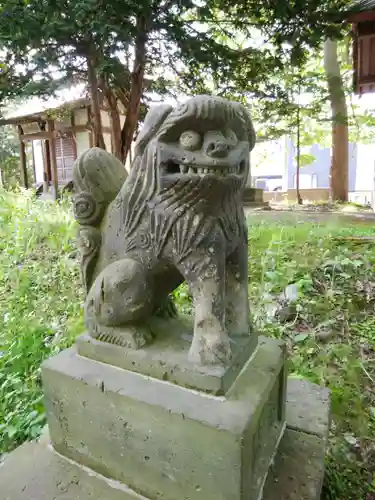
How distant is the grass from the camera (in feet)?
4.96

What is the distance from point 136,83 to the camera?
4.54m

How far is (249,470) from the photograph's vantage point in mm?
897

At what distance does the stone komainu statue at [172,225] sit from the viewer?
0.89 m

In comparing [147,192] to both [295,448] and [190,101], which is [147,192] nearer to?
[190,101]

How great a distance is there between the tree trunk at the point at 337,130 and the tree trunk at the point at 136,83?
16.6 feet

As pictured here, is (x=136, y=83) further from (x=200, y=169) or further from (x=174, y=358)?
(x=174, y=358)

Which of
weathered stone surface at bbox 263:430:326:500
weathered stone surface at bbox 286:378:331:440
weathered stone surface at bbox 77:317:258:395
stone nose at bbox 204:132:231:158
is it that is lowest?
weathered stone surface at bbox 263:430:326:500

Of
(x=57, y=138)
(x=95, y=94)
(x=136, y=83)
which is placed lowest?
(x=95, y=94)

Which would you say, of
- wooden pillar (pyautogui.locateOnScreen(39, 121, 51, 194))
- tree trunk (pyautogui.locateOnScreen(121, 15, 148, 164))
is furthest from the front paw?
wooden pillar (pyautogui.locateOnScreen(39, 121, 51, 194))

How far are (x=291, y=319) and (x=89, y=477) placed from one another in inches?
60.6

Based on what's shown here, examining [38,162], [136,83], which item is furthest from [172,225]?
[38,162]

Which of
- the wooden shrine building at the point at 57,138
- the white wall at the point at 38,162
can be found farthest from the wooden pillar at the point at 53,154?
the white wall at the point at 38,162

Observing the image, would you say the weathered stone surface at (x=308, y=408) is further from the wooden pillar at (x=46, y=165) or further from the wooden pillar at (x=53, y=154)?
the wooden pillar at (x=46, y=165)

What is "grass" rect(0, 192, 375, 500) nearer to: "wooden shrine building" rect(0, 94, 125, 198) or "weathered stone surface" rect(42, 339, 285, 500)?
"weathered stone surface" rect(42, 339, 285, 500)
